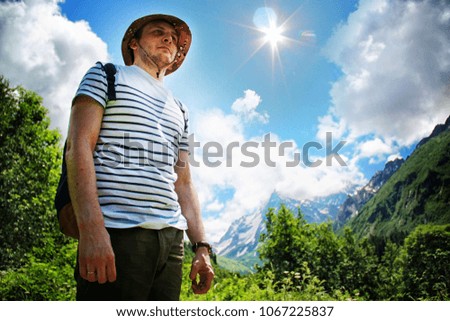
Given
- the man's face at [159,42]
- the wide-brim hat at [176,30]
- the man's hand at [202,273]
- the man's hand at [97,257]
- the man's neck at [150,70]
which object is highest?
the wide-brim hat at [176,30]

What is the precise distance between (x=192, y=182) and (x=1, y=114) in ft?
34.1

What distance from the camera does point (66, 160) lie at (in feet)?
4.17

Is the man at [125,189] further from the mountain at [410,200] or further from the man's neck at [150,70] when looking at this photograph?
the mountain at [410,200]

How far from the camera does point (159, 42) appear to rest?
1.76 metres

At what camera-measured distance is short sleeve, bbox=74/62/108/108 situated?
1328 millimetres

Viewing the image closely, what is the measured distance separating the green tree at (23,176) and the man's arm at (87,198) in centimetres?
874

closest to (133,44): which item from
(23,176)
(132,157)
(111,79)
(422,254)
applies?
(111,79)

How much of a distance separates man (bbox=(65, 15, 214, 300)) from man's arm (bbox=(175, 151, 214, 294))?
9.8 inches

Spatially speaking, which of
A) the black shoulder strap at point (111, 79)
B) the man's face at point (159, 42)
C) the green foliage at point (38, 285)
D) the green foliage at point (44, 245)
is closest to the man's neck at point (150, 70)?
the man's face at point (159, 42)

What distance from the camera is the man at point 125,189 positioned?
119cm

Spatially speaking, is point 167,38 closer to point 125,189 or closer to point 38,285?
point 125,189

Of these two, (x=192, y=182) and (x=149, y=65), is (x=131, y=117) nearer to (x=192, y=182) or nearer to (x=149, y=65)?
(x=149, y=65)

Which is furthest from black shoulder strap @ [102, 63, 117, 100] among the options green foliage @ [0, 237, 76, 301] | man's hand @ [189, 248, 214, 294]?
green foliage @ [0, 237, 76, 301]
